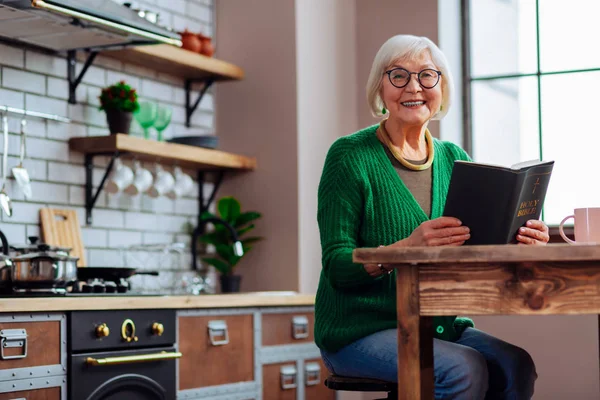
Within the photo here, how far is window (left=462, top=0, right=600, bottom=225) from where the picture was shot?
4.96m

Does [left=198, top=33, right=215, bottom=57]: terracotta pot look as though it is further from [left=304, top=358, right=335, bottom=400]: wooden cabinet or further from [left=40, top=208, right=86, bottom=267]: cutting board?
[left=304, top=358, right=335, bottom=400]: wooden cabinet

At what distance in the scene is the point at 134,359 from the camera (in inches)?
128

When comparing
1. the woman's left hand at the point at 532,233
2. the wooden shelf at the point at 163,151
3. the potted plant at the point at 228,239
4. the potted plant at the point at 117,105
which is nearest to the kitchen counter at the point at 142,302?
the potted plant at the point at 228,239

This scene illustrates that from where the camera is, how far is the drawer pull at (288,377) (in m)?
4.13

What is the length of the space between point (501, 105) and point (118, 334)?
277 centimetres

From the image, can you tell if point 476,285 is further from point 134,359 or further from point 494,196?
point 134,359

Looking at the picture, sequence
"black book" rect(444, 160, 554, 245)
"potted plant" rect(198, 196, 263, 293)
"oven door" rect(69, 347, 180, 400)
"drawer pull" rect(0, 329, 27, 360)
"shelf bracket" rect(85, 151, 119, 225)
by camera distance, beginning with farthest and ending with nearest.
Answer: "potted plant" rect(198, 196, 263, 293) < "shelf bracket" rect(85, 151, 119, 225) < "oven door" rect(69, 347, 180, 400) < "drawer pull" rect(0, 329, 27, 360) < "black book" rect(444, 160, 554, 245)

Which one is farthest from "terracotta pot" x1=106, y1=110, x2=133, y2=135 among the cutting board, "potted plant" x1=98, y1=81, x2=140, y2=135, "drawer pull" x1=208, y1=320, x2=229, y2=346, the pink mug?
the pink mug

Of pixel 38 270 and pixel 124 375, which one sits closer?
pixel 38 270

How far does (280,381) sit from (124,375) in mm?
1041

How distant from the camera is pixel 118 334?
3.23 meters

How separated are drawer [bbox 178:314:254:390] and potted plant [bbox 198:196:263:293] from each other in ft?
2.25

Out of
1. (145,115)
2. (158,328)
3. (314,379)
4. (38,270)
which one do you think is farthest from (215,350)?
(145,115)

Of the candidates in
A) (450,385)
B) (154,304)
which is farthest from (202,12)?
(450,385)
